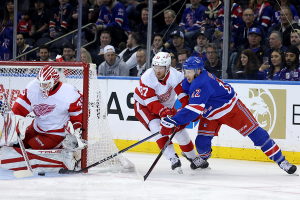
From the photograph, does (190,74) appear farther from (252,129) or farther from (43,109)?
(43,109)

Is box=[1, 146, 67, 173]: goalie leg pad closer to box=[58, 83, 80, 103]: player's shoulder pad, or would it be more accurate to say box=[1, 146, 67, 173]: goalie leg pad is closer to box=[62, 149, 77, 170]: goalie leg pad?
box=[62, 149, 77, 170]: goalie leg pad

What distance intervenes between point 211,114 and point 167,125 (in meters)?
0.49

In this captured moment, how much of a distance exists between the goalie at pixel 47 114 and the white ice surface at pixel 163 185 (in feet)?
0.97

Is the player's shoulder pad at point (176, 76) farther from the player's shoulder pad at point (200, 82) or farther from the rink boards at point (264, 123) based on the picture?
the rink boards at point (264, 123)

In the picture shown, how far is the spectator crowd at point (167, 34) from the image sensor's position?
→ 4.47 metres

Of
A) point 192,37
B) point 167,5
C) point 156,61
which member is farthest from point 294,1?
point 156,61

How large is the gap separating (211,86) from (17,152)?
5.52 ft

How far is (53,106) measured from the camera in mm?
3541

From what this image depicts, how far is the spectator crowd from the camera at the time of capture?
447cm

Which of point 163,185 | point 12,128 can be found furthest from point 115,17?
point 163,185

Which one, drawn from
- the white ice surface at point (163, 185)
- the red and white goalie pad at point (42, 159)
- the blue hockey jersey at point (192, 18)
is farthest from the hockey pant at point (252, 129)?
the blue hockey jersey at point (192, 18)

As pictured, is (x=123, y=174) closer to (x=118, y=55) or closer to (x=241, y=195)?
(x=241, y=195)

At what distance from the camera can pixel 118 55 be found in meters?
5.36

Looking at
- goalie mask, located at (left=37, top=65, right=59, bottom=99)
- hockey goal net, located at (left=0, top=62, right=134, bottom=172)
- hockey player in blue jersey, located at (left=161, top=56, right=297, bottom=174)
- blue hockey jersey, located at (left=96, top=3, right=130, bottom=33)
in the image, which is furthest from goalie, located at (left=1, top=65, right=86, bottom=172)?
blue hockey jersey, located at (left=96, top=3, right=130, bottom=33)
